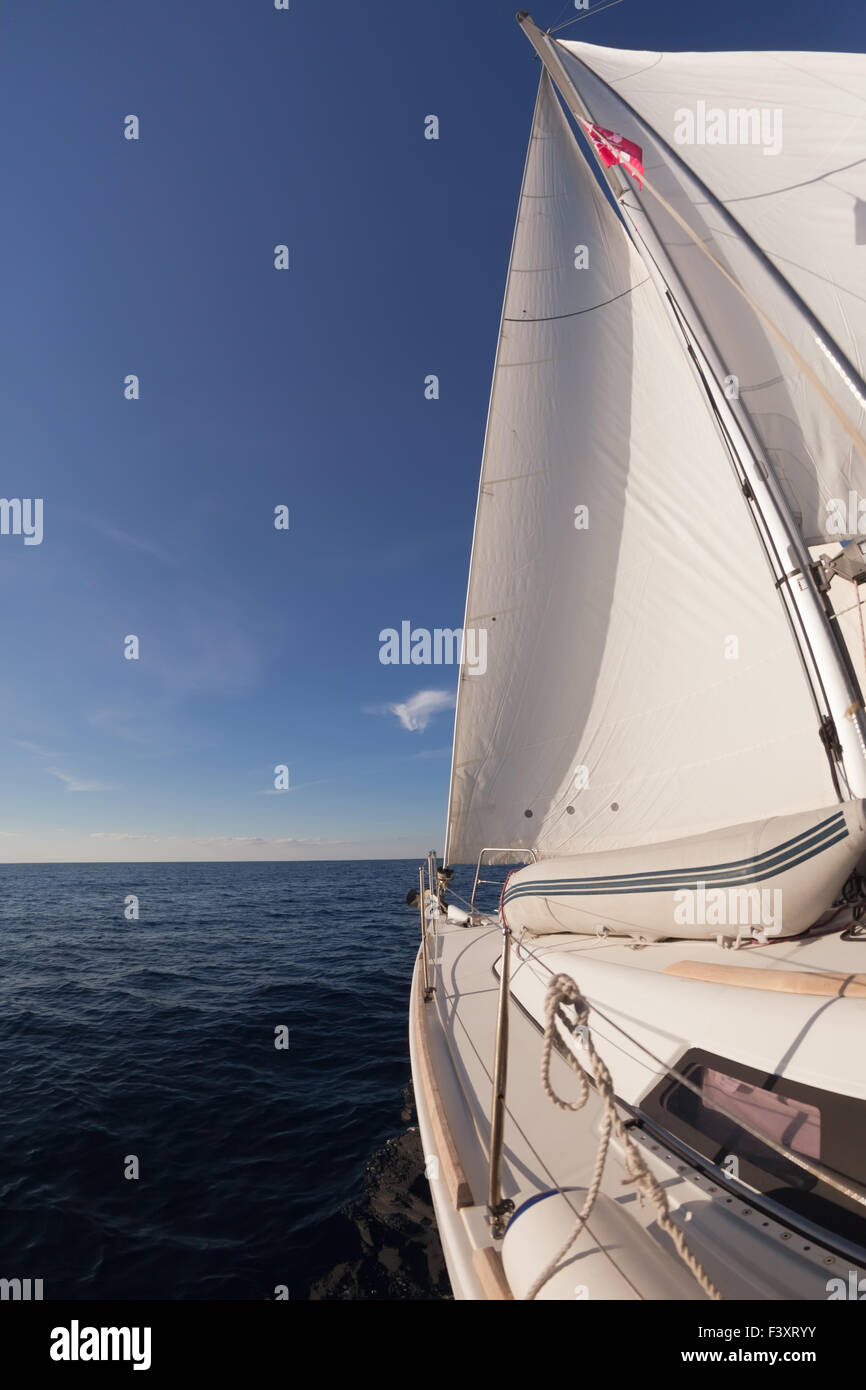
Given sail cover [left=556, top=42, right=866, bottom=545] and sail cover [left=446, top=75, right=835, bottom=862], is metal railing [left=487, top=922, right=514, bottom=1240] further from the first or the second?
sail cover [left=556, top=42, right=866, bottom=545]

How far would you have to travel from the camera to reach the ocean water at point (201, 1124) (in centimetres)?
466

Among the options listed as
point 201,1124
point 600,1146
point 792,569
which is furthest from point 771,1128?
point 201,1124

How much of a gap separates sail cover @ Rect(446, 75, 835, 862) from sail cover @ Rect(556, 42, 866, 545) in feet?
3.27

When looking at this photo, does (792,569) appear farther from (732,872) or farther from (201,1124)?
(201,1124)

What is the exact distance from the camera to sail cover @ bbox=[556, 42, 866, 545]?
443 cm

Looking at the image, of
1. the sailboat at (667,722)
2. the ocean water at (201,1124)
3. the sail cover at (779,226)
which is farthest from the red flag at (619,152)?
the ocean water at (201,1124)

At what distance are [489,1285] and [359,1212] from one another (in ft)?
14.4

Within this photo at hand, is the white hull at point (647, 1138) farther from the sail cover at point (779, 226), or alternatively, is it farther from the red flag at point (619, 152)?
the red flag at point (619, 152)

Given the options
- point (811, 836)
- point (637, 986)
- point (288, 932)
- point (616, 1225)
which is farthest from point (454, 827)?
point (288, 932)

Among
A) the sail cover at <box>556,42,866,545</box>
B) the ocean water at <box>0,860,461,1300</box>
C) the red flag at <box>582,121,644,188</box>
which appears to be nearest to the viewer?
the sail cover at <box>556,42,866,545</box>

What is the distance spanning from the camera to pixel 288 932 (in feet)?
67.4

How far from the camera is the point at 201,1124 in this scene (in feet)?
22.1

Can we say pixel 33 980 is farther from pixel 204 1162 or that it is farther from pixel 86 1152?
pixel 204 1162

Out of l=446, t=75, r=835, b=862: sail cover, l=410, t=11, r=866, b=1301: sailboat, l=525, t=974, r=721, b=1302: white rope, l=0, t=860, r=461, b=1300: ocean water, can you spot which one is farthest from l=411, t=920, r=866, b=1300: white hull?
l=0, t=860, r=461, b=1300: ocean water
